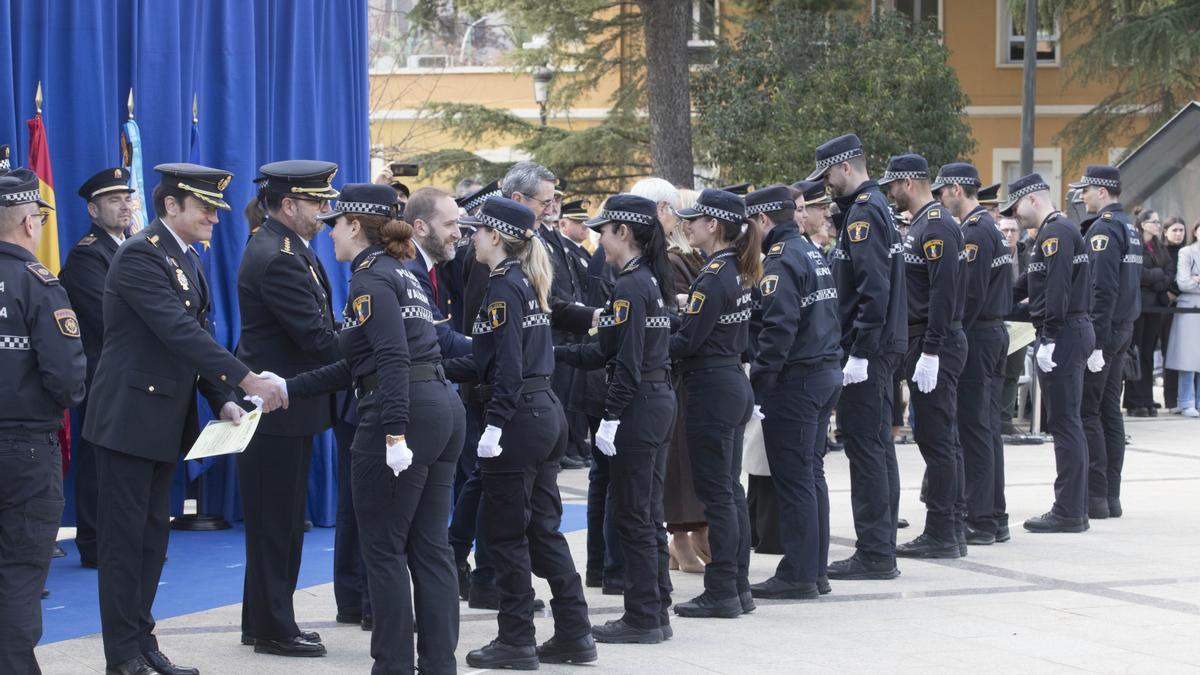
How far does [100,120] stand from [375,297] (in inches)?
143

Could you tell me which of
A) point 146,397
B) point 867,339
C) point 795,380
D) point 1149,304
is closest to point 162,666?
point 146,397

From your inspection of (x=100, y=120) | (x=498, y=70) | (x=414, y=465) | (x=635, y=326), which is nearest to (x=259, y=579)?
(x=414, y=465)

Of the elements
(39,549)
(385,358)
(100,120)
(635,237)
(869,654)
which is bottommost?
(869,654)

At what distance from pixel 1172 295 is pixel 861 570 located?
1002cm

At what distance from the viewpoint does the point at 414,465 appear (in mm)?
5883

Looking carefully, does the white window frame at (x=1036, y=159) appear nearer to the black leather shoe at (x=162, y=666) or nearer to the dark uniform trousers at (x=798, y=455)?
the dark uniform trousers at (x=798, y=455)

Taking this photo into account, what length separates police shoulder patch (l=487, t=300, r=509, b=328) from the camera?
6.37 metres

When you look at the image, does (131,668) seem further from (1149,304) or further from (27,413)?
(1149,304)

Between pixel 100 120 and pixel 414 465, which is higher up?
pixel 100 120

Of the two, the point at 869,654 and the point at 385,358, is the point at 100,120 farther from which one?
the point at 869,654

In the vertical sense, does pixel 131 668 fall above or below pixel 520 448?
below

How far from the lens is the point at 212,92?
374 inches

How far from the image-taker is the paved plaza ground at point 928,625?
6656 millimetres

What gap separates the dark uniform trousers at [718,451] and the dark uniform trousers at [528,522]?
3.30 feet
